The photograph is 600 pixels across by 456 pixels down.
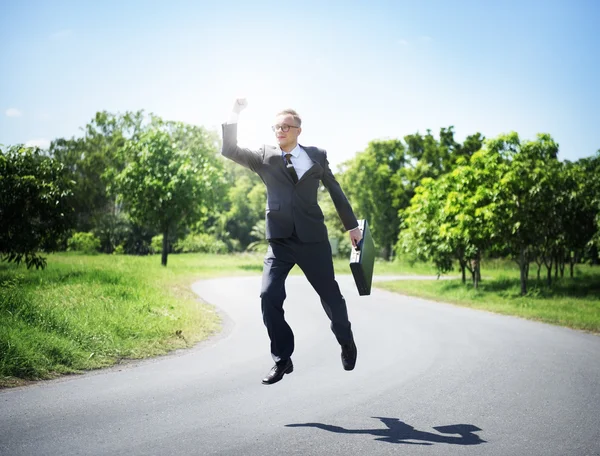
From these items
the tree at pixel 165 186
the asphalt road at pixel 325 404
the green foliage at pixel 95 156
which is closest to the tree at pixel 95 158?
the green foliage at pixel 95 156

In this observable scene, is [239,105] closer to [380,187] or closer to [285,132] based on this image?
[285,132]

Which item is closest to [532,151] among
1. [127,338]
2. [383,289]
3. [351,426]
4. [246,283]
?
[383,289]

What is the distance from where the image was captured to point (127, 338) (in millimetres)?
8664

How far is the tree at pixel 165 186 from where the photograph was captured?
3003cm

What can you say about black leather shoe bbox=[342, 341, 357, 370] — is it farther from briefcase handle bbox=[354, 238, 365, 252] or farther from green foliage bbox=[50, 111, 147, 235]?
green foliage bbox=[50, 111, 147, 235]

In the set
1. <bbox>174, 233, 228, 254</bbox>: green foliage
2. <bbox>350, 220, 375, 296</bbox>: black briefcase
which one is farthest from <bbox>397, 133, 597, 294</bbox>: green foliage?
<bbox>174, 233, 228, 254</bbox>: green foliage

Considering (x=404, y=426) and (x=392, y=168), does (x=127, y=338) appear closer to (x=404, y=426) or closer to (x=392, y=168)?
(x=404, y=426)

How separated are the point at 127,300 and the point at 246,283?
10948 mm

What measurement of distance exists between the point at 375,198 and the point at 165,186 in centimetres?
2832

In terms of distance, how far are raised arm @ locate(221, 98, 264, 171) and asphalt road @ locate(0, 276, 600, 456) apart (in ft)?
7.18

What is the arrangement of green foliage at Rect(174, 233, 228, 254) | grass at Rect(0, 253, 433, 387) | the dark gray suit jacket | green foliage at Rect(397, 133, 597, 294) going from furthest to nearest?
green foliage at Rect(174, 233, 228, 254), green foliage at Rect(397, 133, 597, 294), grass at Rect(0, 253, 433, 387), the dark gray suit jacket

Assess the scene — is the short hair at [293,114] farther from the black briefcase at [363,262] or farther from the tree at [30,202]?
the tree at [30,202]

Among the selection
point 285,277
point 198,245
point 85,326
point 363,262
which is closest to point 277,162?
point 285,277

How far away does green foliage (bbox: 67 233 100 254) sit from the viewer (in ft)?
128
